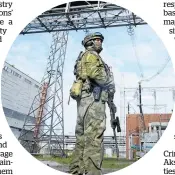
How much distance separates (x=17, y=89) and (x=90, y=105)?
10.3 m

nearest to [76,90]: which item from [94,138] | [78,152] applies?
[94,138]

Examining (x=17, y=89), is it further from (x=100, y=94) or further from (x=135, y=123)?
(x=100, y=94)

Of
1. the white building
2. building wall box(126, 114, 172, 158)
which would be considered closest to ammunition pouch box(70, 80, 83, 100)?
the white building

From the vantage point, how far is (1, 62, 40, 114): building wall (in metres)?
Answer: 11.0

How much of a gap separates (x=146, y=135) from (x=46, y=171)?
7.23 metres

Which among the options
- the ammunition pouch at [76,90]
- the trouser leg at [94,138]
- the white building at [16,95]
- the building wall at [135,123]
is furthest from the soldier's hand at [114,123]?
the building wall at [135,123]

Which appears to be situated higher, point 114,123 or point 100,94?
Result: point 100,94

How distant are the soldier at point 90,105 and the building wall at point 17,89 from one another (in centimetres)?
795

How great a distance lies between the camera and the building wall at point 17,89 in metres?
11.0

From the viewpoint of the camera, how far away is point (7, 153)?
10.6ft

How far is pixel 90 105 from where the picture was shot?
9.10ft

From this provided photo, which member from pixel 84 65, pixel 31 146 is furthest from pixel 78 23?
pixel 31 146

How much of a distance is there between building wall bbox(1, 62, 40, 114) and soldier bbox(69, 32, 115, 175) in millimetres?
7948

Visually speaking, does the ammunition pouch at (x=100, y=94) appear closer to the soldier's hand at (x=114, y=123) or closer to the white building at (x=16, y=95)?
the soldier's hand at (x=114, y=123)
